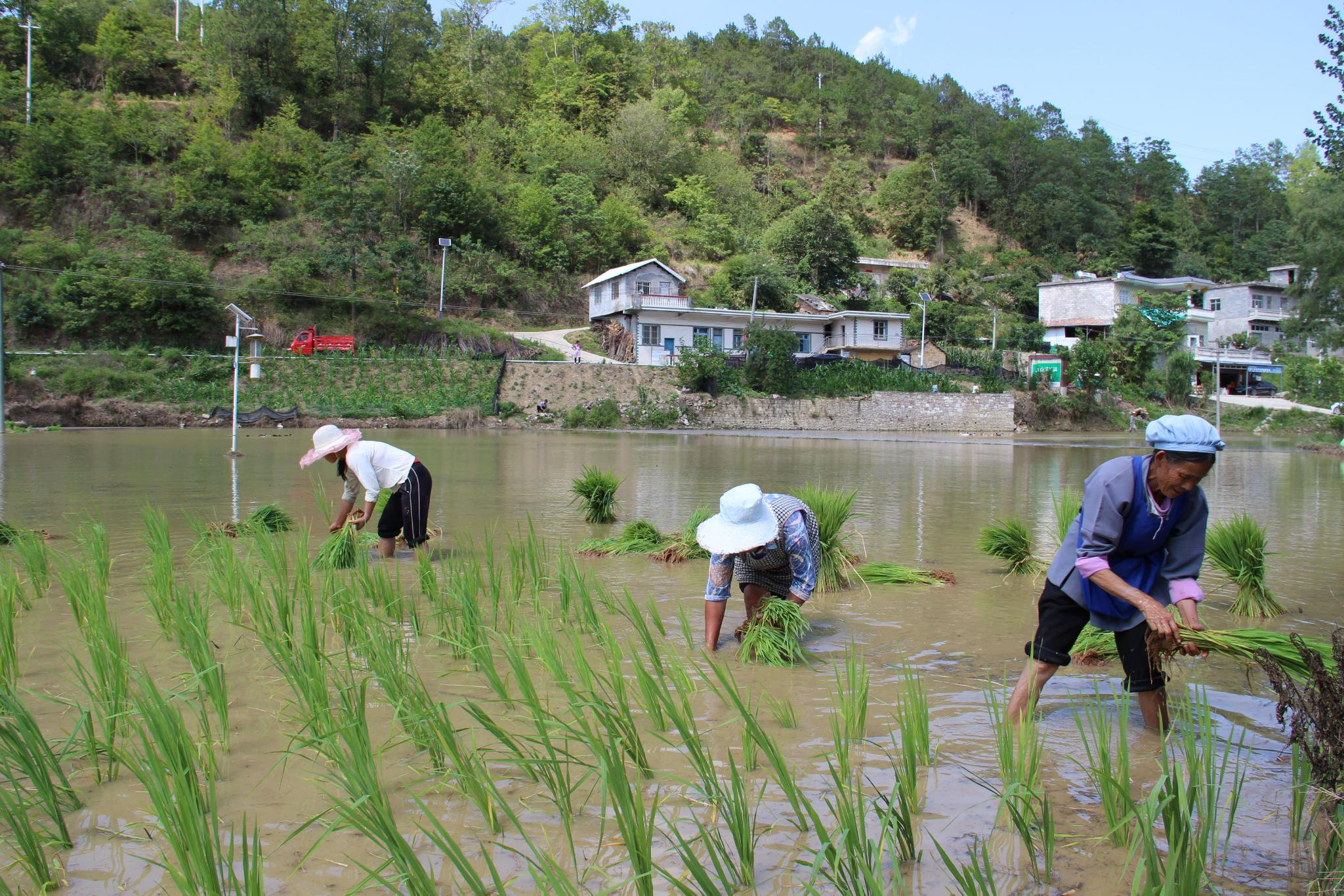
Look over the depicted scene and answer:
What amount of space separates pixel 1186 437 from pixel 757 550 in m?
2.11

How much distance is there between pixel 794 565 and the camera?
463 cm

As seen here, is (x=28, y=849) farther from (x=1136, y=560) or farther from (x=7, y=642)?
(x=1136, y=560)

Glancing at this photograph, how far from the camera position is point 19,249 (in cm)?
3681

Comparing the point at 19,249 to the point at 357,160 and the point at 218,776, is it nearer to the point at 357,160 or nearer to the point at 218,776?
the point at 357,160

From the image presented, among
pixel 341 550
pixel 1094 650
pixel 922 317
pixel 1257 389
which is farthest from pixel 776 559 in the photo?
pixel 1257 389

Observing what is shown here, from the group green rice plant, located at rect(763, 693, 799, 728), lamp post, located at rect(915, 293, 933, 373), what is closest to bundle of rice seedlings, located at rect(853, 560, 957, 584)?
green rice plant, located at rect(763, 693, 799, 728)

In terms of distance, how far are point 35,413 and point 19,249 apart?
477 inches

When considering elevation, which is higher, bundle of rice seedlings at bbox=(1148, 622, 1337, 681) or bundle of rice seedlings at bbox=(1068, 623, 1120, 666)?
bundle of rice seedlings at bbox=(1148, 622, 1337, 681)

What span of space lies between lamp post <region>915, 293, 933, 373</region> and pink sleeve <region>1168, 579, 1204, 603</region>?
43.6m

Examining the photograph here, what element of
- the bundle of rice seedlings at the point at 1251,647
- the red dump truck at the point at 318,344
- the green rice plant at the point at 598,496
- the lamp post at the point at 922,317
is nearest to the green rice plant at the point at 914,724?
the bundle of rice seedlings at the point at 1251,647

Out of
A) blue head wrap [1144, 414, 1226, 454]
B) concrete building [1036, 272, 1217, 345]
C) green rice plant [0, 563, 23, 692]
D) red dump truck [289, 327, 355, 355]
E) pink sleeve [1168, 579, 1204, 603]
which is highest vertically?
concrete building [1036, 272, 1217, 345]

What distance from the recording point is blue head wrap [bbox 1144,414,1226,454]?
3.12m

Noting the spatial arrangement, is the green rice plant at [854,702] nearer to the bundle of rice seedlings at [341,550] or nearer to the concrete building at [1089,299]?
the bundle of rice seedlings at [341,550]

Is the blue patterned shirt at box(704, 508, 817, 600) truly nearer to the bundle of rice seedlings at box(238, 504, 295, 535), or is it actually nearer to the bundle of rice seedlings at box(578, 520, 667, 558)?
the bundle of rice seedlings at box(578, 520, 667, 558)
